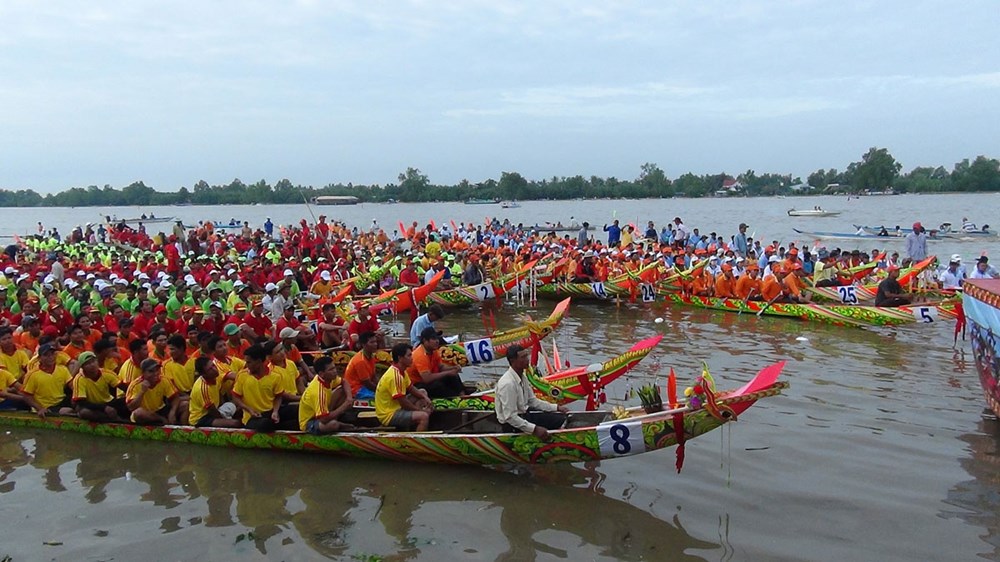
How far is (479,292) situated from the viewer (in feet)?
54.4

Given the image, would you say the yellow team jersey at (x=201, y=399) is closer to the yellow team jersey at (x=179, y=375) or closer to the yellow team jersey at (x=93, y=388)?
the yellow team jersey at (x=179, y=375)

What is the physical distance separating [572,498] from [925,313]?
29.2 feet

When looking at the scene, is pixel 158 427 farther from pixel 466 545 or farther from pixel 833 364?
pixel 833 364

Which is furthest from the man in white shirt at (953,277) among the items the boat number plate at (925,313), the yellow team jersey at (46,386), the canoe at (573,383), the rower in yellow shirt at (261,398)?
the yellow team jersey at (46,386)

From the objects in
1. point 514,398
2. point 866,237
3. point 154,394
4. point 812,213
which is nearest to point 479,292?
point 154,394

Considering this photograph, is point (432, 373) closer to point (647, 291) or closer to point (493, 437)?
point (493, 437)

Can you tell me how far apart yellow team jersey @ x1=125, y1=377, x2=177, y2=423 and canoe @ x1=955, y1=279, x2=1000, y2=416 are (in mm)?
8362

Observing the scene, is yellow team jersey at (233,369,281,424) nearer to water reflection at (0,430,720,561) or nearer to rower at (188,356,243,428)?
rower at (188,356,243,428)

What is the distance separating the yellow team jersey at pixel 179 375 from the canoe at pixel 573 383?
2676 mm

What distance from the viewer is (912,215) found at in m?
56.9

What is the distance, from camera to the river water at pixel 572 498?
5.64 meters

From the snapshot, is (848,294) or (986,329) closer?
(986,329)

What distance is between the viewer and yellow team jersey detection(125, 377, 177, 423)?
788cm

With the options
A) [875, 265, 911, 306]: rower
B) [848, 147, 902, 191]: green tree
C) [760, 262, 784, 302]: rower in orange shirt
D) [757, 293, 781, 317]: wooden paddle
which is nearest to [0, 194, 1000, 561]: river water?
[875, 265, 911, 306]: rower
